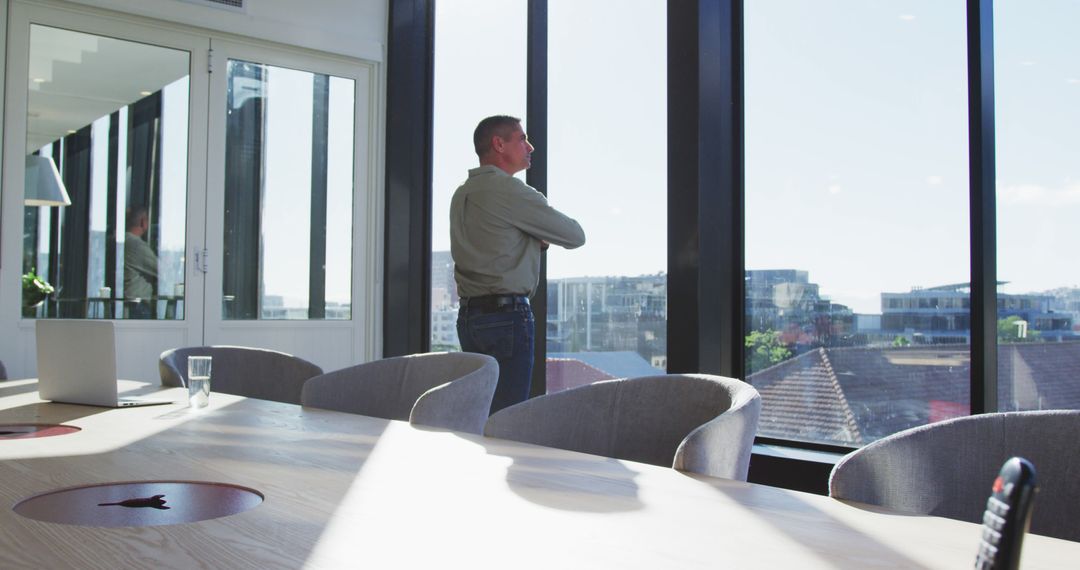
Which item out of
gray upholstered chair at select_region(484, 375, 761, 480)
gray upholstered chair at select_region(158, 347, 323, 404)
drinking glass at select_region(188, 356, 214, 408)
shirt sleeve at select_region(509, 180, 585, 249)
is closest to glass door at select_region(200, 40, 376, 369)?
gray upholstered chair at select_region(158, 347, 323, 404)

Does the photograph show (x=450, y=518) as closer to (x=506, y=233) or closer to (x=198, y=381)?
(x=198, y=381)

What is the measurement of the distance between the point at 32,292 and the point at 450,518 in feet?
13.1

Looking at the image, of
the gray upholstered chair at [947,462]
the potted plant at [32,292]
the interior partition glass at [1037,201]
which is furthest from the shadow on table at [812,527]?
the potted plant at [32,292]

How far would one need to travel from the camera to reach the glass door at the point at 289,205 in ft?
15.9

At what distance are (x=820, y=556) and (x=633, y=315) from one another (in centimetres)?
303

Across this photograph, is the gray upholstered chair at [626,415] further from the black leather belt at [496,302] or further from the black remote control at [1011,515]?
the black leather belt at [496,302]

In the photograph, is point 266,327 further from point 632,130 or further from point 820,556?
point 820,556

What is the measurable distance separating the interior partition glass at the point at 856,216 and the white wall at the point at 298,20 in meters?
2.54

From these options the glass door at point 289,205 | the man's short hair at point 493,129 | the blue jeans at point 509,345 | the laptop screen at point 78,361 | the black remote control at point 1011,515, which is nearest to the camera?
the black remote control at point 1011,515

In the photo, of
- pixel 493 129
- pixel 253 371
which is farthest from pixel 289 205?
pixel 253 371

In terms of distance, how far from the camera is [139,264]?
179 inches

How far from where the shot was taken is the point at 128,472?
1.28 meters

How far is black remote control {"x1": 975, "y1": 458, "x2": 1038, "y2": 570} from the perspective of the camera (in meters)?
0.40

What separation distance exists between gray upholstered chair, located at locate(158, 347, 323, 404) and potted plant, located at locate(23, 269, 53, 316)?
64.0 inches
